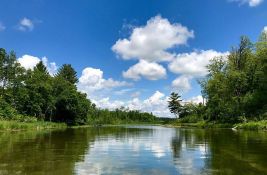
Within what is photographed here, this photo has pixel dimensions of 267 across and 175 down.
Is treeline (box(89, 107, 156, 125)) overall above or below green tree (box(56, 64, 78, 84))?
below

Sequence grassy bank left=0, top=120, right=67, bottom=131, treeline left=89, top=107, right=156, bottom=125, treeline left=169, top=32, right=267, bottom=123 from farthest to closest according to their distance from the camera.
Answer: treeline left=89, top=107, right=156, bottom=125
treeline left=169, top=32, right=267, bottom=123
grassy bank left=0, top=120, right=67, bottom=131

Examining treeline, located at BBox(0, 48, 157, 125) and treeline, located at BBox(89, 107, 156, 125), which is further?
treeline, located at BBox(89, 107, 156, 125)

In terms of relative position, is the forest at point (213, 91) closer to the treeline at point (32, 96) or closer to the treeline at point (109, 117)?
the treeline at point (32, 96)

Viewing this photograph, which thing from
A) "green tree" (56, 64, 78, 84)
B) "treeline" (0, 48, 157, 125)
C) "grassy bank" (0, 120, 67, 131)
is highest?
"green tree" (56, 64, 78, 84)

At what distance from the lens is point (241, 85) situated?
76875mm

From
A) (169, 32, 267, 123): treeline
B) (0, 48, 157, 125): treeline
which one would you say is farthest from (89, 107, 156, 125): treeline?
(169, 32, 267, 123): treeline

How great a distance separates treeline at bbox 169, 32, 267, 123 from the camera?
69812 mm

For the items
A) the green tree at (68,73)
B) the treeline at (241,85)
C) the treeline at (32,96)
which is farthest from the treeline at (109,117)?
the treeline at (241,85)

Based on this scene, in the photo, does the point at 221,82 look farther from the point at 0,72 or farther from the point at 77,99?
the point at 0,72

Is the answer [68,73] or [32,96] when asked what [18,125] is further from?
[68,73]

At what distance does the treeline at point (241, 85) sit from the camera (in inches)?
2749

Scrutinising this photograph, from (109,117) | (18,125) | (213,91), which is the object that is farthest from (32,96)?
(109,117)

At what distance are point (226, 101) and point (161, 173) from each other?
7277 centimetres

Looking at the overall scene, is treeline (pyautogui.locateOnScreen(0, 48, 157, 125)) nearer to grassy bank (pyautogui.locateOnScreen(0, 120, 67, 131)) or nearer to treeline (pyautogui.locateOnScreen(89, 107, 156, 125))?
grassy bank (pyautogui.locateOnScreen(0, 120, 67, 131))
